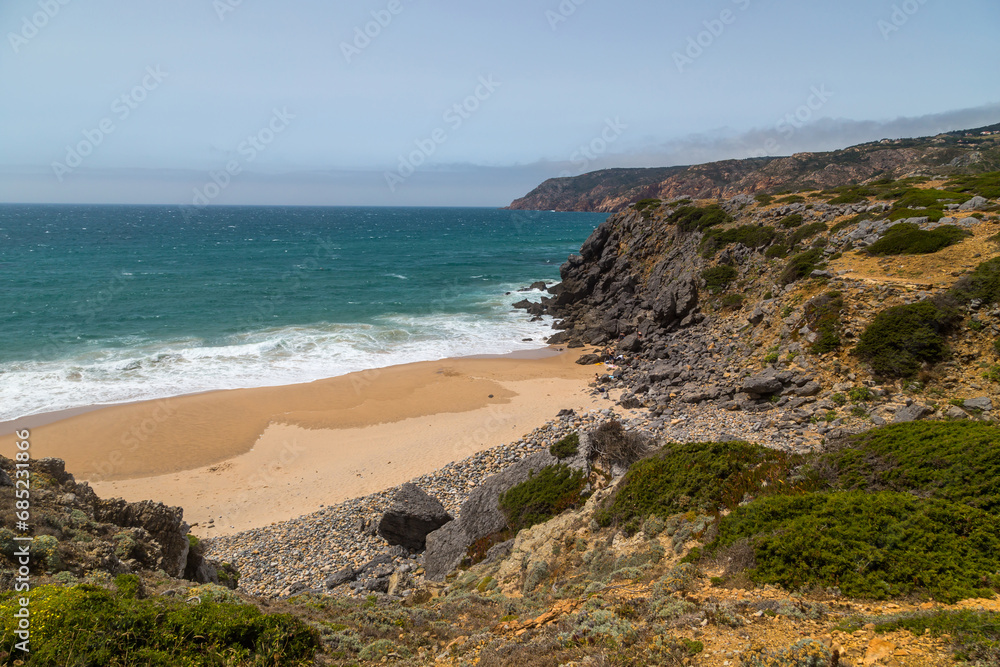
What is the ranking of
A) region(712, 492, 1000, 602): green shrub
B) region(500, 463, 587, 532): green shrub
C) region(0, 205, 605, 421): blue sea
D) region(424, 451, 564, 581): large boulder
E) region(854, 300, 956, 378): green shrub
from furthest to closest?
1. region(0, 205, 605, 421): blue sea
2. region(854, 300, 956, 378): green shrub
3. region(424, 451, 564, 581): large boulder
4. region(500, 463, 587, 532): green shrub
5. region(712, 492, 1000, 602): green shrub

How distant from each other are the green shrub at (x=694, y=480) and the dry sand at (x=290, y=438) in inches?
378

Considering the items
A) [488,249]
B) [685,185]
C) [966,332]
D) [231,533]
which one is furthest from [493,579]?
[685,185]

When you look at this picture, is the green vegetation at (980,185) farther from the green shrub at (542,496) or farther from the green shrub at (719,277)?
the green shrub at (542,496)

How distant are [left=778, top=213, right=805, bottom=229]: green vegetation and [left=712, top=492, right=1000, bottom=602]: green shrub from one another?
2625 centimetres

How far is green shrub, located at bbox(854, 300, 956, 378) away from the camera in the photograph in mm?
14477

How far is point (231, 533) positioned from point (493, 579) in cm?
976

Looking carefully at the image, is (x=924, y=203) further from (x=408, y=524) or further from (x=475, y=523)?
(x=408, y=524)

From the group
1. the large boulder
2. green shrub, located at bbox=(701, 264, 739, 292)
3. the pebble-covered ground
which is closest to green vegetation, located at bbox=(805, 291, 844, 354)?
the pebble-covered ground

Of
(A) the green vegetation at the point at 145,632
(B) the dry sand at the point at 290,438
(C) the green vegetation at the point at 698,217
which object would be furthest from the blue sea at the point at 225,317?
(A) the green vegetation at the point at 145,632

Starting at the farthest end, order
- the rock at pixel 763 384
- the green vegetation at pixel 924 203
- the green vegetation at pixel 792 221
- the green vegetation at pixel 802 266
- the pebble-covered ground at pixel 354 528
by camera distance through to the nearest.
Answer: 1. the green vegetation at pixel 792 221
2. the green vegetation at pixel 924 203
3. the green vegetation at pixel 802 266
4. the rock at pixel 763 384
5. the pebble-covered ground at pixel 354 528

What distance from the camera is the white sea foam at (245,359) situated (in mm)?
24281

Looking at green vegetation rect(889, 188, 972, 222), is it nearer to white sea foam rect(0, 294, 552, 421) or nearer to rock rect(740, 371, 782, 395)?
rock rect(740, 371, 782, 395)

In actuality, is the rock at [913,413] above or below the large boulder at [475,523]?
above

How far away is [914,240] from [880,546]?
21130 mm
